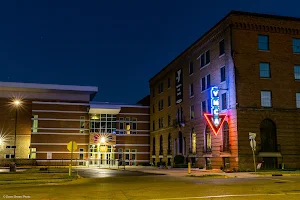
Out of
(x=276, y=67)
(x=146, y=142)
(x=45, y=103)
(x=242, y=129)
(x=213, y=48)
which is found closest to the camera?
(x=242, y=129)

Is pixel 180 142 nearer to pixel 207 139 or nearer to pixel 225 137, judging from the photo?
pixel 207 139

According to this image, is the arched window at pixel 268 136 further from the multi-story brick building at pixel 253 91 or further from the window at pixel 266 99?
the window at pixel 266 99

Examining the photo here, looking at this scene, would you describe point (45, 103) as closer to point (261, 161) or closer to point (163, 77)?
point (163, 77)

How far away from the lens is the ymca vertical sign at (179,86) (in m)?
53.8

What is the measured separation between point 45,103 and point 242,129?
1488 inches

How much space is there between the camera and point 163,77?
63281mm

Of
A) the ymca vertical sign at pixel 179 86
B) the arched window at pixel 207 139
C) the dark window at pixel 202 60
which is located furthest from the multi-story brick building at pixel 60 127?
the dark window at pixel 202 60

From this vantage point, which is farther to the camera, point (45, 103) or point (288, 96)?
point (45, 103)

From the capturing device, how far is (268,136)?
37.8 metres

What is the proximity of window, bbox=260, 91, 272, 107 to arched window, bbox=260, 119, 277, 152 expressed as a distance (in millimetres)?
1674

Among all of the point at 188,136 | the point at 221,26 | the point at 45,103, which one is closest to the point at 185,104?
the point at 188,136

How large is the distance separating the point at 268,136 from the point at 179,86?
63.5ft

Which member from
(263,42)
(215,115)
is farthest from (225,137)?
(263,42)

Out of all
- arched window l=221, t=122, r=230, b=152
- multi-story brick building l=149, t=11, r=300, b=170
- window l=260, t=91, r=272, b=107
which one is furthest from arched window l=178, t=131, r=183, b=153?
window l=260, t=91, r=272, b=107
